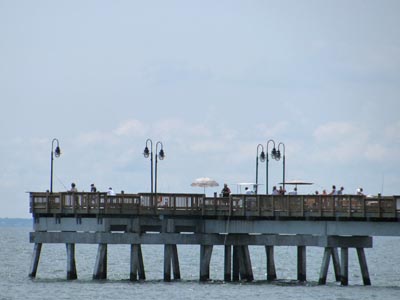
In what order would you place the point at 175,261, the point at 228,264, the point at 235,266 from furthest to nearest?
the point at 235,266, the point at 228,264, the point at 175,261

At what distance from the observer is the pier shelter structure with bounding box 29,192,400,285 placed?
8062cm

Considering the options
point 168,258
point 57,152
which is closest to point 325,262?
point 168,258

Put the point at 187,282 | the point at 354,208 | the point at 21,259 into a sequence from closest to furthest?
the point at 354,208
the point at 187,282
the point at 21,259

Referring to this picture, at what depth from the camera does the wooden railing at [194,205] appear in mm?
79875

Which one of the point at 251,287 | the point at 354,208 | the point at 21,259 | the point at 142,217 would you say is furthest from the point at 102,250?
the point at 21,259

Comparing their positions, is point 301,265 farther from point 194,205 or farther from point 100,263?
point 100,263

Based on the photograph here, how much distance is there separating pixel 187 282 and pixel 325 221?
897cm

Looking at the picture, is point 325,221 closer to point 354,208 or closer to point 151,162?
point 354,208

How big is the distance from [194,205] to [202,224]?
148 cm

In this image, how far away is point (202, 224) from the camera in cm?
8506

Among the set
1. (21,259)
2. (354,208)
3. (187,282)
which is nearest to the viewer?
Result: (354,208)

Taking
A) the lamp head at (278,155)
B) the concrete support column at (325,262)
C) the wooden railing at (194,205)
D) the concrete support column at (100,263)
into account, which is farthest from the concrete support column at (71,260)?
the concrete support column at (325,262)

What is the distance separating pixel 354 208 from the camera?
7888 cm

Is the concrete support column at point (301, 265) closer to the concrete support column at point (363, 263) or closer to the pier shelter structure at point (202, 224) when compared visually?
the pier shelter structure at point (202, 224)
